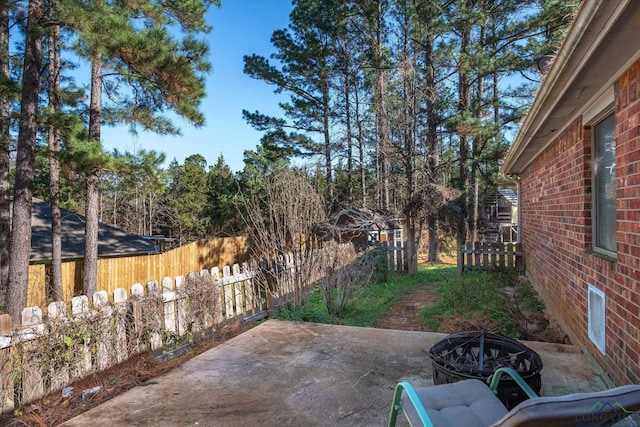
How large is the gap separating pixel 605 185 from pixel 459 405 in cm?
228

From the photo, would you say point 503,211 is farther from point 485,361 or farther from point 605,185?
point 485,361

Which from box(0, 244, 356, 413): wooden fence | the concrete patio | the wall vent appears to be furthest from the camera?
box(0, 244, 356, 413): wooden fence

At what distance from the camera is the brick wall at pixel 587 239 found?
2164 millimetres

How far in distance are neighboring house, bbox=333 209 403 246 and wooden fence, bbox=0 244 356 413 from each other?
5.41 metres

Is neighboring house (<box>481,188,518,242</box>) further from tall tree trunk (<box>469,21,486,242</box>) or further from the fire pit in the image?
the fire pit

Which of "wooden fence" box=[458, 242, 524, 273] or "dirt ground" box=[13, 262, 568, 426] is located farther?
"wooden fence" box=[458, 242, 524, 273]

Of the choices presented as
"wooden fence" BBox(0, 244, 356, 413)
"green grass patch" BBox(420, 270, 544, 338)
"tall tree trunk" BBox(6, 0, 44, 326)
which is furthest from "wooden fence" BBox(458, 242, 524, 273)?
"tall tree trunk" BBox(6, 0, 44, 326)

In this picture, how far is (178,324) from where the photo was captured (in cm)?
456

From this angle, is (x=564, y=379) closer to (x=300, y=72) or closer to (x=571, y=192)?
(x=571, y=192)

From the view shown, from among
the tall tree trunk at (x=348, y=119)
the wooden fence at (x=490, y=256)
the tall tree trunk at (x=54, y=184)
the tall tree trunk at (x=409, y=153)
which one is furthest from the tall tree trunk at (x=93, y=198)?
the tall tree trunk at (x=348, y=119)

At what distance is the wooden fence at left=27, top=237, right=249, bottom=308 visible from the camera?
9.73 m

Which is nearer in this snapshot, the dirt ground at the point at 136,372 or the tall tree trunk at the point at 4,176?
the dirt ground at the point at 136,372

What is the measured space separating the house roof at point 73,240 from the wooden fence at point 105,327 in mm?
7946

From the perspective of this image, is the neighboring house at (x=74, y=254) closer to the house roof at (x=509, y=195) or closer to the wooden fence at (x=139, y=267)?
the wooden fence at (x=139, y=267)
